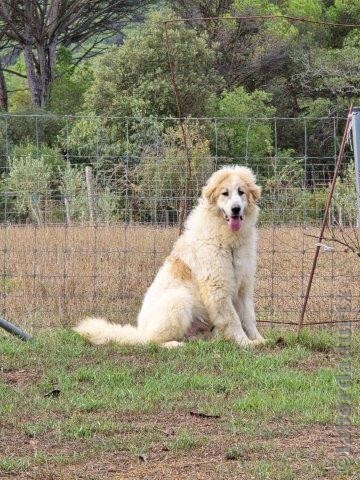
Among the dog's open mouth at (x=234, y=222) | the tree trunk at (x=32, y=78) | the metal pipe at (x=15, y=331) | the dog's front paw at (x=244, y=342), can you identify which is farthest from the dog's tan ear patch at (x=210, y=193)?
the tree trunk at (x=32, y=78)

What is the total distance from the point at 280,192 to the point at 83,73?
106 feet

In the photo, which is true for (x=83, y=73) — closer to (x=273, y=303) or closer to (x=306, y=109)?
(x=306, y=109)

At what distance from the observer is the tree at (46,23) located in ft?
127

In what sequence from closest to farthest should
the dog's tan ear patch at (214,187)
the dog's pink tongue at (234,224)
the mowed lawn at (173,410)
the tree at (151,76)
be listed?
1. the mowed lawn at (173,410)
2. the dog's pink tongue at (234,224)
3. the dog's tan ear patch at (214,187)
4. the tree at (151,76)

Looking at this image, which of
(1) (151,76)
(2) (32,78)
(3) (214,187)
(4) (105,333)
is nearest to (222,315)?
(4) (105,333)

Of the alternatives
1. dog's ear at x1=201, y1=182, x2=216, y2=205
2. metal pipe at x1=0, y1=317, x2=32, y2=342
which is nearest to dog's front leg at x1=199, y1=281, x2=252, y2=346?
dog's ear at x1=201, y1=182, x2=216, y2=205

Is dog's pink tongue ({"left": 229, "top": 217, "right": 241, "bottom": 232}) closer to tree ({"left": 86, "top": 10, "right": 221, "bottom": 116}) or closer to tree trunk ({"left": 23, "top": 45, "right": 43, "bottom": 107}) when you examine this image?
tree ({"left": 86, "top": 10, "right": 221, "bottom": 116})

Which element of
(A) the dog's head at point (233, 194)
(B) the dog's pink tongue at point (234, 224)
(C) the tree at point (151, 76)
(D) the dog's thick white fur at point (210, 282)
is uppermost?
(C) the tree at point (151, 76)

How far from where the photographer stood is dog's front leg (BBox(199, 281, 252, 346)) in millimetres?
8594

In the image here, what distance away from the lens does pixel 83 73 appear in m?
43.1

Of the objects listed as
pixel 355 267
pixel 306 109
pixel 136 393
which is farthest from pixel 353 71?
pixel 136 393

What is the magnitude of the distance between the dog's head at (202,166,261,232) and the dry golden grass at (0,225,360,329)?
1281 millimetres

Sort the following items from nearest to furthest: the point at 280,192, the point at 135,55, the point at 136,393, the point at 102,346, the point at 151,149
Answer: the point at 136,393 < the point at 102,346 < the point at 280,192 < the point at 151,149 < the point at 135,55

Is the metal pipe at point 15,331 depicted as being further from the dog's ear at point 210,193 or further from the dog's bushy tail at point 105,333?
the dog's ear at point 210,193
